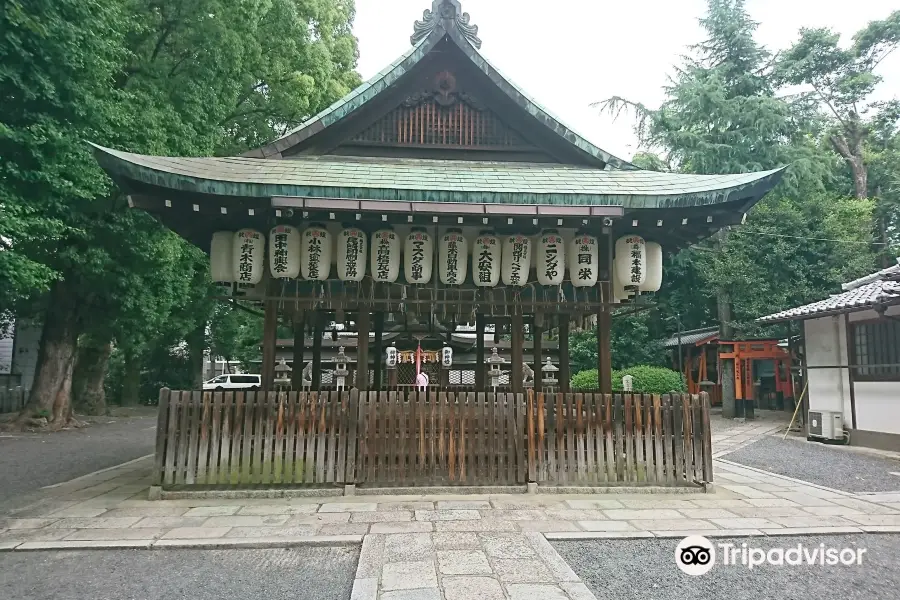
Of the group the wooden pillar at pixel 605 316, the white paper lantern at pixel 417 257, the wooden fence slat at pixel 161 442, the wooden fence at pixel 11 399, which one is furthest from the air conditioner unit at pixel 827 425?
the wooden fence at pixel 11 399

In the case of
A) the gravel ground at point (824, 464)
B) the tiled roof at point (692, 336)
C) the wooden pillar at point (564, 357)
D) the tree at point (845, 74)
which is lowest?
the gravel ground at point (824, 464)

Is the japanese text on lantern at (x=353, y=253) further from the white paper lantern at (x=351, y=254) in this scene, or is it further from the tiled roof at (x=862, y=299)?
the tiled roof at (x=862, y=299)

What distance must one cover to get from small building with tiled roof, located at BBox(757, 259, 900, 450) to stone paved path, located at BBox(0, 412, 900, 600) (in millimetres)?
6219

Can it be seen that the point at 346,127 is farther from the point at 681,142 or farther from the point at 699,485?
the point at 681,142

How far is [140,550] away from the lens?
5.34 metres

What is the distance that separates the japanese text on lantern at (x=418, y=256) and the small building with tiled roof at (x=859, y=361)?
995cm

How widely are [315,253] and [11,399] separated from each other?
2338cm

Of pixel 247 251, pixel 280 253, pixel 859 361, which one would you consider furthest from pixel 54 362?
pixel 859 361

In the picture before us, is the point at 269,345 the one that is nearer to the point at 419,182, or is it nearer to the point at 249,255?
the point at 249,255

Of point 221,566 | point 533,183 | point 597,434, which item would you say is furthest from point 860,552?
point 221,566

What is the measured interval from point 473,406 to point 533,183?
3.46 metres

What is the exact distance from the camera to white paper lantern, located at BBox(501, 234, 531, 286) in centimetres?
807

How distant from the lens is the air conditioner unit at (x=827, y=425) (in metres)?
14.3

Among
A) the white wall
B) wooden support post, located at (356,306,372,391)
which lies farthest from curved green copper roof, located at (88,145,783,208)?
the white wall
